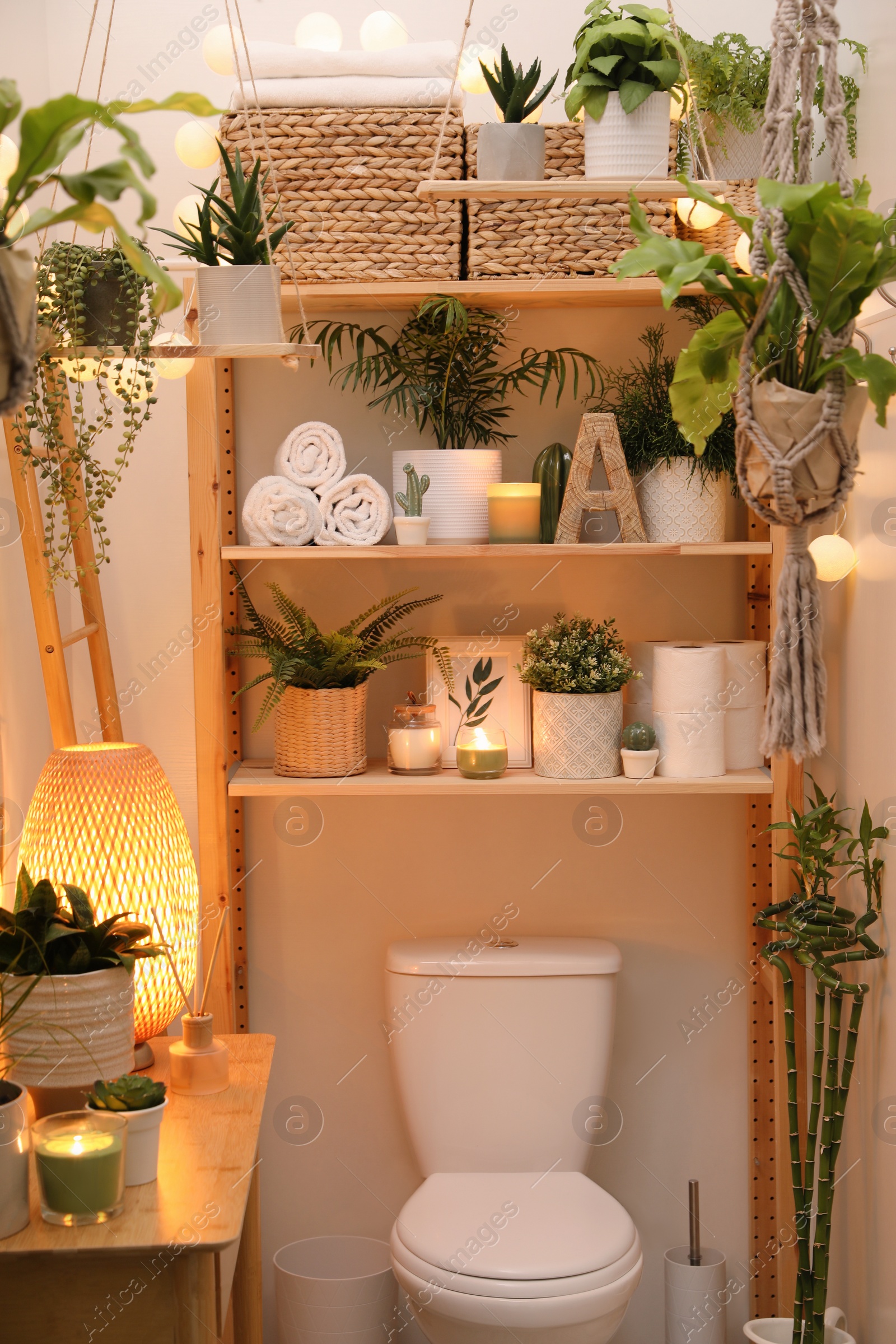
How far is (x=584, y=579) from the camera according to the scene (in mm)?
2131

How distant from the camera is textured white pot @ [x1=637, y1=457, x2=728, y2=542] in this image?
6.18ft

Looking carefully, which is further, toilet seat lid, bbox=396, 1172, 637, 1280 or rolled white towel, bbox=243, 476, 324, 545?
rolled white towel, bbox=243, 476, 324, 545

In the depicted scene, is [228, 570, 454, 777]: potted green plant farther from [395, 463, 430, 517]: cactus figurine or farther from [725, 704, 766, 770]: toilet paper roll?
[725, 704, 766, 770]: toilet paper roll

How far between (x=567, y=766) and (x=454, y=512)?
1.52 feet

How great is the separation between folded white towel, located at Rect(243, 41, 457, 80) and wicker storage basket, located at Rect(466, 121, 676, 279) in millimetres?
168

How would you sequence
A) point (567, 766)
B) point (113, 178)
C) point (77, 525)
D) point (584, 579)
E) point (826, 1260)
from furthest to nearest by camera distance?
point (584, 579)
point (567, 766)
point (826, 1260)
point (77, 525)
point (113, 178)

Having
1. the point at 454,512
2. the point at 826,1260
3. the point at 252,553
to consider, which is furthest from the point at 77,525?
the point at 826,1260

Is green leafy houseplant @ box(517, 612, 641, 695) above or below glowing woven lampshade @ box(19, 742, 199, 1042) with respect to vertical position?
above

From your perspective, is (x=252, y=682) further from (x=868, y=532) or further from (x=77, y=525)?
(x=868, y=532)

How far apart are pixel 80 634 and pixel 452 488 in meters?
0.65

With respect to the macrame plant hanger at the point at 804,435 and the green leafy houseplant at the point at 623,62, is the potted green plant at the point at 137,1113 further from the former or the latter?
the green leafy houseplant at the point at 623,62

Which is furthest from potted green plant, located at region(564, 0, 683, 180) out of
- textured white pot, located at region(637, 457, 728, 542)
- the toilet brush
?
the toilet brush

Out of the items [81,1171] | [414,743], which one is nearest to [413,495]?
[414,743]

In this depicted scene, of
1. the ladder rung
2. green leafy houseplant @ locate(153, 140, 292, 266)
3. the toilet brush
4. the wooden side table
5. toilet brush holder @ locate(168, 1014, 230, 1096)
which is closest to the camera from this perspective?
the wooden side table
